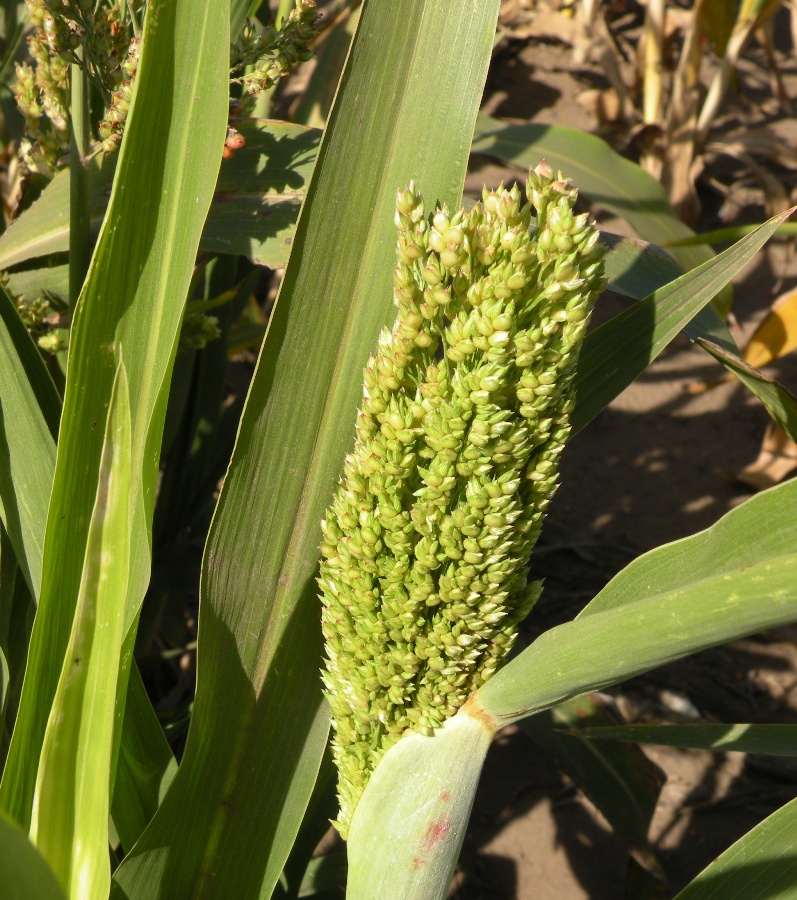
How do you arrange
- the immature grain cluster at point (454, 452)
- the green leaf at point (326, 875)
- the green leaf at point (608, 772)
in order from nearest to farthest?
the immature grain cluster at point (454, 452)
the green leaf at point (326, 875)
the green leaf at point (608, 772)

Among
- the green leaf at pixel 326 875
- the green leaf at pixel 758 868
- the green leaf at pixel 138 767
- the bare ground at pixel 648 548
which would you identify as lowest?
the bare ground at pixel 648 548

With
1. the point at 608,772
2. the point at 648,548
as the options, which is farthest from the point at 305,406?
the point at 648,548

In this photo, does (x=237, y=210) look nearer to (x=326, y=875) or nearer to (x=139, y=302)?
(x=139, y=302)

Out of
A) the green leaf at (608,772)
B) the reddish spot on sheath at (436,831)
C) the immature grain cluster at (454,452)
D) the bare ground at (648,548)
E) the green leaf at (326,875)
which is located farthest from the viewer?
the bare ground at (648,548)

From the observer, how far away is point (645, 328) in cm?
83

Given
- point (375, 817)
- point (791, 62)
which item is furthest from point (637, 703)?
point (791, 62)

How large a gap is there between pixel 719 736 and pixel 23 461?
80 cm

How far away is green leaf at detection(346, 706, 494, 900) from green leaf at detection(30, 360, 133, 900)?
0.21 metres

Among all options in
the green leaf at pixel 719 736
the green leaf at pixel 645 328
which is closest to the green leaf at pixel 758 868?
the green leaf at pixel 719 736

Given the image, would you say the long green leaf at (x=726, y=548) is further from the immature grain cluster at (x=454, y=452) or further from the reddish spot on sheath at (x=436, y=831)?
the reddish spot on sheath at (x=436, y=831)

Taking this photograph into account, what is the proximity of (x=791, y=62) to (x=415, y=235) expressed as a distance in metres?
3.62

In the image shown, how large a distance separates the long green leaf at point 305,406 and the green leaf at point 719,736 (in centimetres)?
40

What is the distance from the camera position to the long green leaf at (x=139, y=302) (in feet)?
2.24

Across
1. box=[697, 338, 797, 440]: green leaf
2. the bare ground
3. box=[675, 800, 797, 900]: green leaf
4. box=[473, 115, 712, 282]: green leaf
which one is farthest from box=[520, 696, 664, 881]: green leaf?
box=[473, 115, 712, 282]: green leaf
